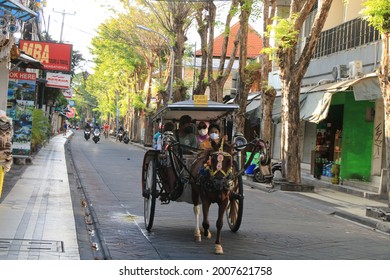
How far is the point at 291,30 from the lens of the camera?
54.0ft

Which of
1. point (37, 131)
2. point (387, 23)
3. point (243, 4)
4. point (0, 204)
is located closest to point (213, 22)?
point (243, 4)

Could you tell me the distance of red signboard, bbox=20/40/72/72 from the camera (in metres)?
23.4

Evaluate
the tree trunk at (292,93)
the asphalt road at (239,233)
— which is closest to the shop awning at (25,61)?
the asphalt road at (239,233)

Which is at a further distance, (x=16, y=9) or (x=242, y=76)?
(x=242, y=76)

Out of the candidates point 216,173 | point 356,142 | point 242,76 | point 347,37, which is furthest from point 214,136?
point 242,76

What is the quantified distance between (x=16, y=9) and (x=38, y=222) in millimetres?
7328

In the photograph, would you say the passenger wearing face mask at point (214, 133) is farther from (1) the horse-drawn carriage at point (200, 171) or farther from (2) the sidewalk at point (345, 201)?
(2) the sidewalk at point (345, 201)

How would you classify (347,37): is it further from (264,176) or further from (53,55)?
(53,55)

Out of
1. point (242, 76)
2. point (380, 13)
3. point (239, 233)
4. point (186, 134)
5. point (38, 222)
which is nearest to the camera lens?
point (38, 222)

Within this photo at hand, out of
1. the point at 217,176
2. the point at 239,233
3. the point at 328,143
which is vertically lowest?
the point at 239,233

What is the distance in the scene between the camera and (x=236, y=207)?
8.85 meters

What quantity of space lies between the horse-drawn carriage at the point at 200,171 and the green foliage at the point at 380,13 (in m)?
3.39

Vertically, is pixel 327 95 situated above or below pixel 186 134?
above

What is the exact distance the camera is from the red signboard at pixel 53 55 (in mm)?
23391
